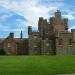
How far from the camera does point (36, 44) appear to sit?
102562 millimetres

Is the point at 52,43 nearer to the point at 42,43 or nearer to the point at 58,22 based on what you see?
the point at 42,43

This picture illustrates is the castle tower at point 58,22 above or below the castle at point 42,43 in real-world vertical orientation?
above

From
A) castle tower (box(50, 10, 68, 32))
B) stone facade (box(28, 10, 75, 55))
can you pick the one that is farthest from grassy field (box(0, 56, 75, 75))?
castle tower (box(50, 10, 68, 32))

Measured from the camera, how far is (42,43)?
10219 centimetres

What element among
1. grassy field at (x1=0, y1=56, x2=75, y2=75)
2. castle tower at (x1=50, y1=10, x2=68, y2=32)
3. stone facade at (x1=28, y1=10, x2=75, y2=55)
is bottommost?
grassy field at (x1=0, y1=56, x2=75, y2=75)

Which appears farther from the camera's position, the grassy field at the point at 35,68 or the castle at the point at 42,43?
the castle at the point at 42,43

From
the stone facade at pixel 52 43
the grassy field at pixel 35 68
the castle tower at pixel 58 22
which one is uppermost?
the castle tower at pixel 58 22

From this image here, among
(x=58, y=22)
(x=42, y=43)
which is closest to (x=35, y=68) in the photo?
(x=42, y=43)

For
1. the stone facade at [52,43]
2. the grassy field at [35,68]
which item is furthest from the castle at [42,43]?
the grassy field at [35,68]

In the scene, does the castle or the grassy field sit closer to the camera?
the grassy field

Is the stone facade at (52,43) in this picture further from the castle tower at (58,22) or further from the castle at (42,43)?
the castle tower at (58,22)

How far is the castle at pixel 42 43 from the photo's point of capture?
10075 centimetres

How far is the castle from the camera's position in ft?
331

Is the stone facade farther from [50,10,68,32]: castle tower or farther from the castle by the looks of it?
[50,10,68,32]: castle tower
